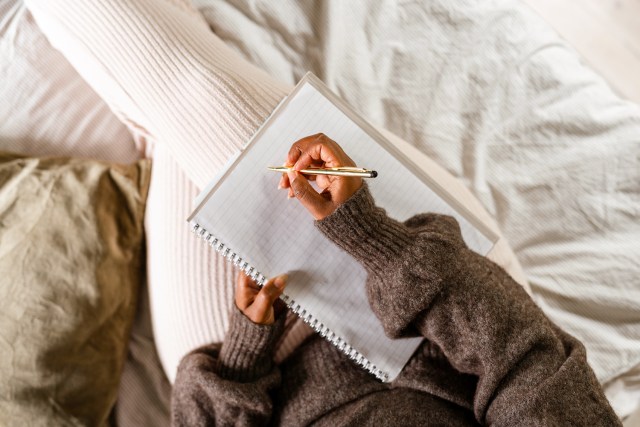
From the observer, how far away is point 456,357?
1.86 feet

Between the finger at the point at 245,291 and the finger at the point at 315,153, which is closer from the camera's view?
the finger at the point at 315,153

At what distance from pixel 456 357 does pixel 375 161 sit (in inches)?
9.7

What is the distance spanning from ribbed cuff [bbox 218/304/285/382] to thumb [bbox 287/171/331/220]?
0.61 feet

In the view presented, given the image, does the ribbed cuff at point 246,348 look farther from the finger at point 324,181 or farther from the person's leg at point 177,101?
the finger at point 324,181

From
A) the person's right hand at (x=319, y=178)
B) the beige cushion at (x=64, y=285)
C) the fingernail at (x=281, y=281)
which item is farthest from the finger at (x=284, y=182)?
the beige cushion at (x=64, y=285)

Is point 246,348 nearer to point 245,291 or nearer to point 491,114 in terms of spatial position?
point 245,291

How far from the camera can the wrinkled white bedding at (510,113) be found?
0.79m

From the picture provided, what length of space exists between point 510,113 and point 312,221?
1.52 ft

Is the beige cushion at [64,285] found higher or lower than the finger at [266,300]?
lower

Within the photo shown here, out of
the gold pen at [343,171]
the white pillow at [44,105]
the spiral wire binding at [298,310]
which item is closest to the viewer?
the gold pen at [343,171]

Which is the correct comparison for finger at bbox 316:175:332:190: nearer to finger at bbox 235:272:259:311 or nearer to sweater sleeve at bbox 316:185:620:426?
sweater sleeve at bbox 316:185:620:426

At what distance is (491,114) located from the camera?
0.85m

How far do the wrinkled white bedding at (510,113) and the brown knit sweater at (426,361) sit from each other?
250mm

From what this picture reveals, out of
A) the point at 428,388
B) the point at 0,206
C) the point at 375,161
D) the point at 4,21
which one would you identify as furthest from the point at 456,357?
the point at 4,21
